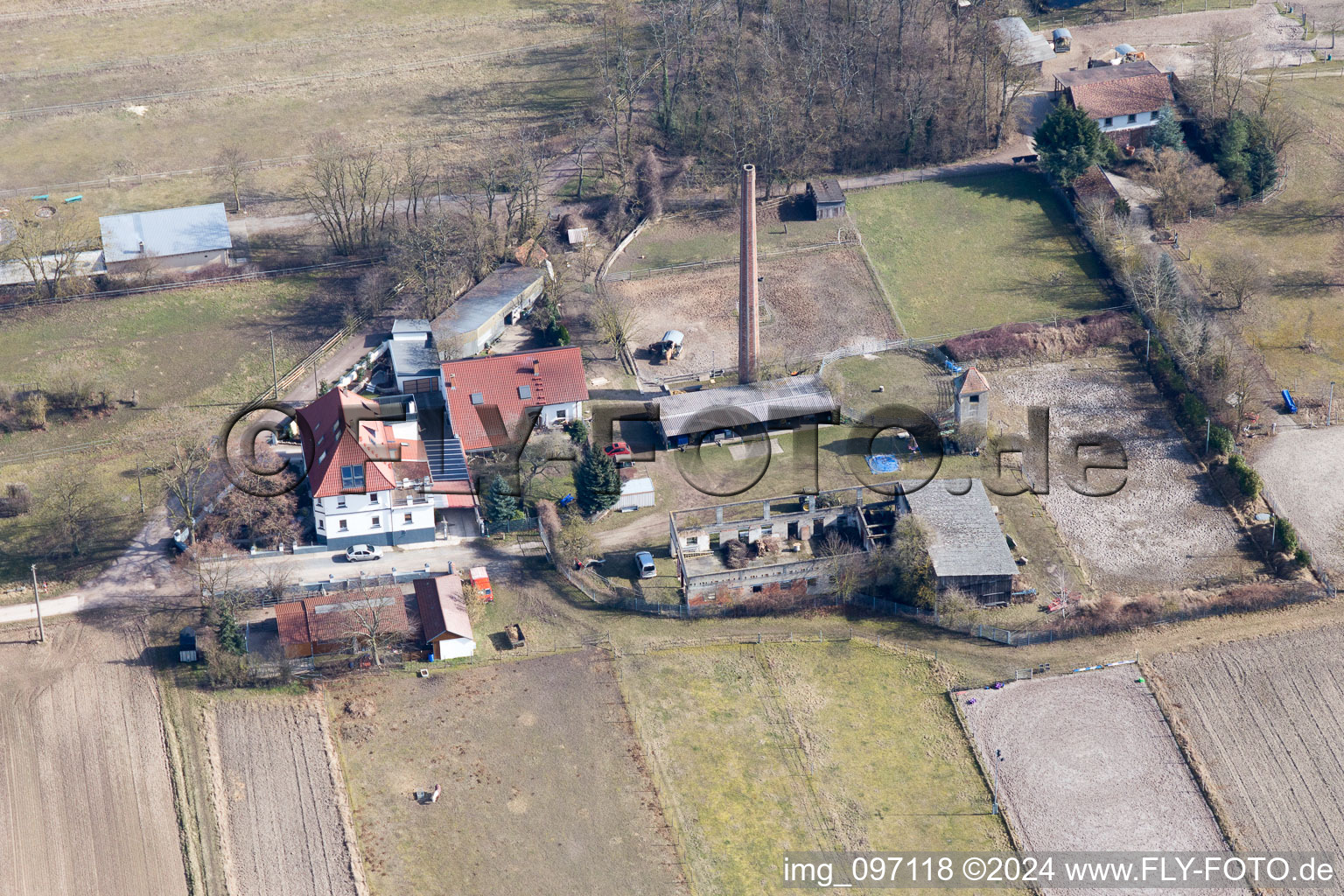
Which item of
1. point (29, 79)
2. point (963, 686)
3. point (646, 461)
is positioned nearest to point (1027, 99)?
point (646, 461)

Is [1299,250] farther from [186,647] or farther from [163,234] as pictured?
[163,234]

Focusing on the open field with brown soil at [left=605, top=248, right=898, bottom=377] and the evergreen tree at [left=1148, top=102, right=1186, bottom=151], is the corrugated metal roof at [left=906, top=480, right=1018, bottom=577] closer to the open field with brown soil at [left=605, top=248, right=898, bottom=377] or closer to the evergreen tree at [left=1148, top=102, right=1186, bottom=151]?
the open field with brown soil at [left=605, top=248, right=898, bottom=377]

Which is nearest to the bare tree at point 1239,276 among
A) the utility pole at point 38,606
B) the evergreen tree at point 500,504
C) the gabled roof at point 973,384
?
the gabled roof at point 973,384

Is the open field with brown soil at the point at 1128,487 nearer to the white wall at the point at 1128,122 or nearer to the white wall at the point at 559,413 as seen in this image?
the white wall at the point at 559,413

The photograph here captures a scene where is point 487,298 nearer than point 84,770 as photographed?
No

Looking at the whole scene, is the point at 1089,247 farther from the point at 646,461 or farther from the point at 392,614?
the point at 392,614

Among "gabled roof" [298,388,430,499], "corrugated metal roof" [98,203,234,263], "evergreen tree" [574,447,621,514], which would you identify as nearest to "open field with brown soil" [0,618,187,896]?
"gabled roof" [298,388,430,499]

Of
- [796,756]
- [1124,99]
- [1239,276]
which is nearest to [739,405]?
[796,756]
